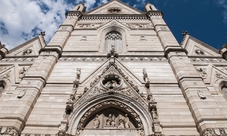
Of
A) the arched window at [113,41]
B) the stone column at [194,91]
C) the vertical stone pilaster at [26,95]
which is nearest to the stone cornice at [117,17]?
the arched window at [113,41]

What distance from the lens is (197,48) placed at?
43.8 feet

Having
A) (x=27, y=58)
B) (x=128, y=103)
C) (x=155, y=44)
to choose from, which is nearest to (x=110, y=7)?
(x=155, y=44)

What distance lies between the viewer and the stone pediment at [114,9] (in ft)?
63.2

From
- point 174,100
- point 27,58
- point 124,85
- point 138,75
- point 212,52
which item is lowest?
point 174,100

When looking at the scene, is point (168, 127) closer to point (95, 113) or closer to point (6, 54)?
point (95, 113)

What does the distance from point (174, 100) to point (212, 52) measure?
6.62 meters

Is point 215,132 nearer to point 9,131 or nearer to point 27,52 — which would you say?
point 9,131

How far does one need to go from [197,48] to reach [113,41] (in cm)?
636

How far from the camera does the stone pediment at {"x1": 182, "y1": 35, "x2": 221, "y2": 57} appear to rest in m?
12.6

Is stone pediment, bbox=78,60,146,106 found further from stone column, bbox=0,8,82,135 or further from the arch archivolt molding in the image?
stone column, bbox=0,8,82,135

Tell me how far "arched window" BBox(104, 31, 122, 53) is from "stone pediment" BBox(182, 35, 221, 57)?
5066 mm

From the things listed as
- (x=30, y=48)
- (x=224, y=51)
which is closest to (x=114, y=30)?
(x=30, y=48)

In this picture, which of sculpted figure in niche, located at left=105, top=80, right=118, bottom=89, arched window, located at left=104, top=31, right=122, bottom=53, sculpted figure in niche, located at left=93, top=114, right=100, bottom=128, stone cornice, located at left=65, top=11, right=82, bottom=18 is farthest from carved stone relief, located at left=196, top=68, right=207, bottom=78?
stone cornice, located at left=65, top=11, right=82, bottom=18

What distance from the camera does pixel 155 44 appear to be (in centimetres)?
1275
